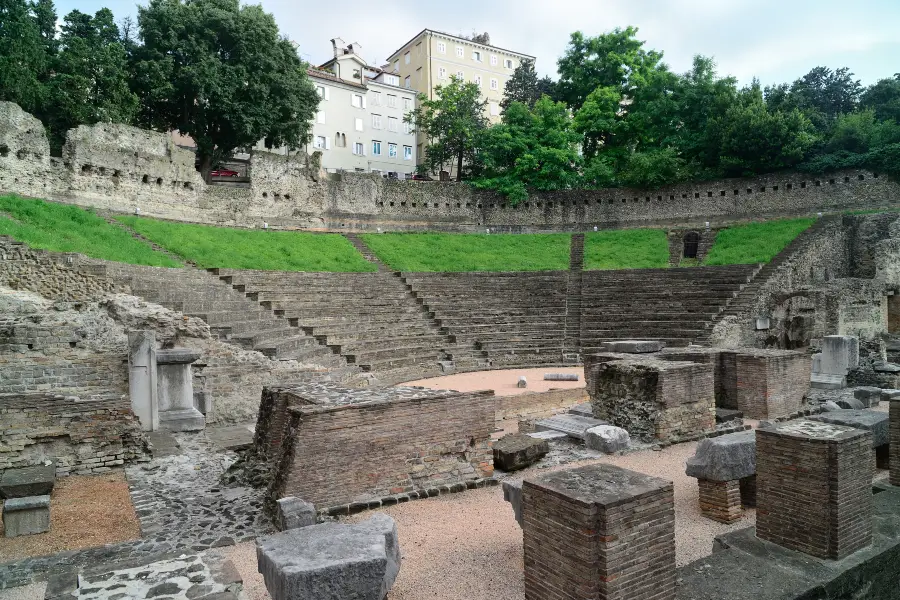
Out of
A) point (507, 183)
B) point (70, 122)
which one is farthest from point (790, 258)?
point (70, 122)

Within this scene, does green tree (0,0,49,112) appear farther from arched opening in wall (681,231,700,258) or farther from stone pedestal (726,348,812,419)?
arched opening in wall (681,231,700,258)

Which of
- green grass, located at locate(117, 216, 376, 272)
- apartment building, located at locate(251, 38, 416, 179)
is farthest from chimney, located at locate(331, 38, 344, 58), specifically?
green grass, located at locate(117, 216, 376, 272)

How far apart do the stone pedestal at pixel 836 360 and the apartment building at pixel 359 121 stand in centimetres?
2999

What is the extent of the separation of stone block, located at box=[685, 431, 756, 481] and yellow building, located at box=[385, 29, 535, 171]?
4008cm

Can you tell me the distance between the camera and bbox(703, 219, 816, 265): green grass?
23062 millimetres

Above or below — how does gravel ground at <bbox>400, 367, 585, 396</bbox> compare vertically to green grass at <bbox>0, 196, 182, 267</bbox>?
below

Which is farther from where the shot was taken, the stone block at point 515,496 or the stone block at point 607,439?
the stone block at point 607,439

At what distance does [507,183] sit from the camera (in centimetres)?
3183

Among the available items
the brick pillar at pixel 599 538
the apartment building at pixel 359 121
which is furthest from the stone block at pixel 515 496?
the apartment building at pixel 359 121

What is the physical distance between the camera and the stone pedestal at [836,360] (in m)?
14.0

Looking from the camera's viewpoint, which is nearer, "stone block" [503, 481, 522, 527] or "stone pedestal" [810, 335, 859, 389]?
"stone block" [503, 481, 522, 527]

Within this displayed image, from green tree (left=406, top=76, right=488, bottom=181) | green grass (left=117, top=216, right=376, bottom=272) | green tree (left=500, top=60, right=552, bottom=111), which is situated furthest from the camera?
green tree (left=500, top=60, right=552, bottom=111)

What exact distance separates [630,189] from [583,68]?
9.11 meters

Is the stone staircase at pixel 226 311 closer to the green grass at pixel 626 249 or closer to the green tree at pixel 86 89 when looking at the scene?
the green tree at pixel 86 89
